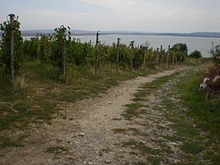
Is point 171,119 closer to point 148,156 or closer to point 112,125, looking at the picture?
point 112,125

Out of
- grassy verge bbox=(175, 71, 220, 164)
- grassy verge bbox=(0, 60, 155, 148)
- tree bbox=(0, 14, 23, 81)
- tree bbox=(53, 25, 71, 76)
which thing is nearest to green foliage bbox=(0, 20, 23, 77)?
tree bbox=(0, 14, 23, 81)

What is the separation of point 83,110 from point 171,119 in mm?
2602

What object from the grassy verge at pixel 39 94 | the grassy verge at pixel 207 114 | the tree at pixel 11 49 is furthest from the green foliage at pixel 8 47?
the grassy verge at pixel 207 114

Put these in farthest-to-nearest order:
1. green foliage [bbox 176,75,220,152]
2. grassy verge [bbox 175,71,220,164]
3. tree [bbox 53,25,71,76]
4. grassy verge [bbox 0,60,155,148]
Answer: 1. tree [bbox 53,25,71,76]
2. green foliage [bbox 176,75,220,152]
3. grassy verge [bbox 0,60,155,148]
4. grassy verge [bbox 175,71,220,164]

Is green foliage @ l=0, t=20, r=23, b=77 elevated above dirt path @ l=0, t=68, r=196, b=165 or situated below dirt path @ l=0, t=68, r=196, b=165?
above

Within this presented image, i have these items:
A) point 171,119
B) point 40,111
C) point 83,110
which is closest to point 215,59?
point 171,119

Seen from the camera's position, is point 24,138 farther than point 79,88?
No

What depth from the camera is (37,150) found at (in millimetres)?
4367

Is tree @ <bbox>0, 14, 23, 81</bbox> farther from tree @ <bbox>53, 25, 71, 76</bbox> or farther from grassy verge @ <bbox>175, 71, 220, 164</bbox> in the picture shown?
grassy verge @ <bbox>175, 71, 220, 164</bbox>

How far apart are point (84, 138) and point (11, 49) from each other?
496cm

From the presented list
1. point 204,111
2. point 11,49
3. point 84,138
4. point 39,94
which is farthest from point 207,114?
point 11,49

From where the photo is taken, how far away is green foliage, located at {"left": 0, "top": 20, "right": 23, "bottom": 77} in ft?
28.1

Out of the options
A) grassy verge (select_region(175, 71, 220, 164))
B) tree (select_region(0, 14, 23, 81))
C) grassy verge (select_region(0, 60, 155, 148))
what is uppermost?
tree (select_region(0, 14, 23, 81))

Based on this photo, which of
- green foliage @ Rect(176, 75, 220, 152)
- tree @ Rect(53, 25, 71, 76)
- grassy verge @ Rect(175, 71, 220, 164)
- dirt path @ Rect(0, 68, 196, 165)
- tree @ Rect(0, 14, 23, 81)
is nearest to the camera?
dirt path @ Rect(0, 68, 196, 165)
